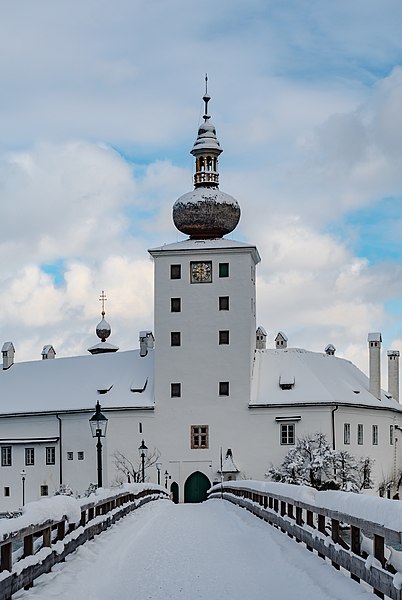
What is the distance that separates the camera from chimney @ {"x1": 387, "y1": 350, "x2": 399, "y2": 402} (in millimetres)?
87188

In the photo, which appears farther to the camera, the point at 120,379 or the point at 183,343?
the point at 120,379

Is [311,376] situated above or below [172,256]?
below

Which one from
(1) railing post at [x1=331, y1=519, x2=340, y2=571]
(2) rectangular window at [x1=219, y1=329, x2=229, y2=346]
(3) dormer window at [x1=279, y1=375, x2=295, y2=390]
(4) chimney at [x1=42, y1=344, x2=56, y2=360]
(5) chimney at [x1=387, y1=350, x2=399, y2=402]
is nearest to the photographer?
(1) railing post at [x1=331, y1=519, x2=340, y2=571]

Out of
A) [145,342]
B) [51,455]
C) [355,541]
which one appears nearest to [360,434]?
[145,342]

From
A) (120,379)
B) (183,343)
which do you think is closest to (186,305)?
(183,343)

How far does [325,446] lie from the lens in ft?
233

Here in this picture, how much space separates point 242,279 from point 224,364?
552 centimetres

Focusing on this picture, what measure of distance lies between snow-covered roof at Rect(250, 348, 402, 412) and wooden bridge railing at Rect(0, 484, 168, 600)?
5513 centimetres

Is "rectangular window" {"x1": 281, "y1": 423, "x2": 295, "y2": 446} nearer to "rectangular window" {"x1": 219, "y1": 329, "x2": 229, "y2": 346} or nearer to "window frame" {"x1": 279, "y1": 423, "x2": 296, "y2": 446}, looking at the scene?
"window frame" {"x1": 279, "y1": 423, "x2": 296, "y2": 446}

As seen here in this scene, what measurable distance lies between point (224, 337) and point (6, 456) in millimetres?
→ 17555

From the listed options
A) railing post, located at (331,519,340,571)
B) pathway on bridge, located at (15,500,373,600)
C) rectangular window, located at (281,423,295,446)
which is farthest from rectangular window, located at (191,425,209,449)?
railing post, located at (331,519,340,571)

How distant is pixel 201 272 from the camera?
73812mm

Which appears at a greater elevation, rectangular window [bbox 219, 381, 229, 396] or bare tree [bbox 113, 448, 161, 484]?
rectangular window [bbox 219, 381, 229, 396]

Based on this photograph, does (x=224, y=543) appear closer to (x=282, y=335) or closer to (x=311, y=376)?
(x=311, y=376)
